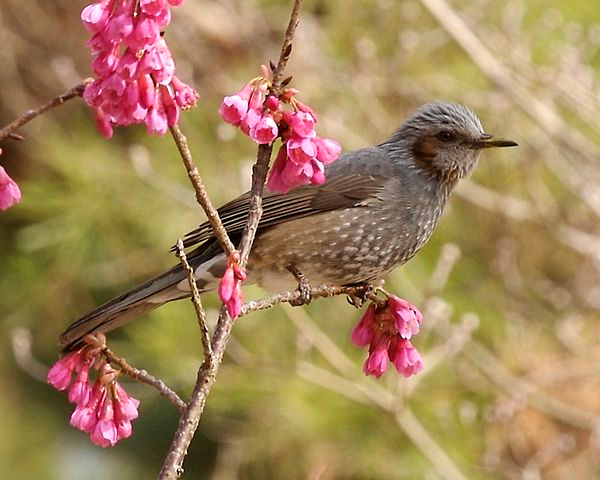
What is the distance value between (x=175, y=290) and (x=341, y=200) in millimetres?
688

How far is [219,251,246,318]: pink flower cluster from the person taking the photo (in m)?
1.68

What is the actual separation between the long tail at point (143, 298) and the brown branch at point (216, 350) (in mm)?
359

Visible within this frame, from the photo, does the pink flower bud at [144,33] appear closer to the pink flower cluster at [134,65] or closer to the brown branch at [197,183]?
the pink flower cluster at [134,65]

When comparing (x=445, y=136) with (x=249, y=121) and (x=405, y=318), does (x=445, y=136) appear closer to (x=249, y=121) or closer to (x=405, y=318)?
(x=405, y=318)

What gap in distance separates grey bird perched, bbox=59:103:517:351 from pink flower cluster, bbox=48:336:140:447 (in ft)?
2.11

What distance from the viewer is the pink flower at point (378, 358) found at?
2143 mm

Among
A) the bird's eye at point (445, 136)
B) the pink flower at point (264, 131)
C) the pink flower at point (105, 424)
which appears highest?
the bird's eye at point (445, 136)

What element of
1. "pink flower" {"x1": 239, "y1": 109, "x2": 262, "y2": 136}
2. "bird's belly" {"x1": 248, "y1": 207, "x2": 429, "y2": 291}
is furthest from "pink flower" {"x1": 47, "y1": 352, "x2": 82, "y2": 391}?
"bird's belly" {"x1": 248, "y1": 207, "x2": 429, "y2": 291}

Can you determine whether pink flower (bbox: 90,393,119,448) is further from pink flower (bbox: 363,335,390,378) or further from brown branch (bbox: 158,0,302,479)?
pink flower (bbox: 363,335,390,378)

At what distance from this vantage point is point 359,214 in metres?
2.96

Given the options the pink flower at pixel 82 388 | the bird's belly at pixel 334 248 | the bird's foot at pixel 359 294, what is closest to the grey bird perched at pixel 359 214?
the bird's belly at pixel 334 248

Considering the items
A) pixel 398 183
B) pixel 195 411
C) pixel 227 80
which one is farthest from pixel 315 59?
pixel 195 411

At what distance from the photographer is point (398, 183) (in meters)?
3.09

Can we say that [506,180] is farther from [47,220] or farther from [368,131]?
[47,220]
